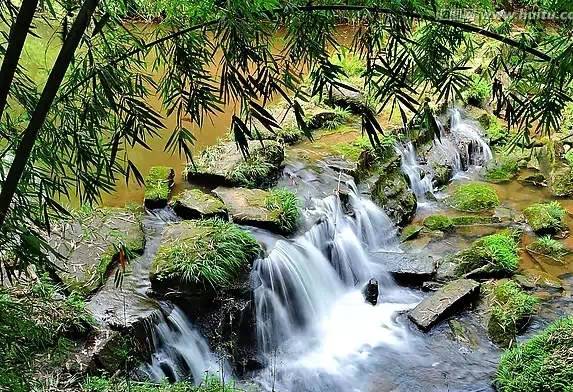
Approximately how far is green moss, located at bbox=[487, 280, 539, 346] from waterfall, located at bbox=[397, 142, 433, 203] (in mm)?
2336

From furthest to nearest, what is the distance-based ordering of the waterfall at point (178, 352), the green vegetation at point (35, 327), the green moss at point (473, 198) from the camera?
the green moss at point (473, 198), the waterfall at point (178, 352), the green vegetation at point (35, 327)

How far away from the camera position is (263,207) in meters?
6.02

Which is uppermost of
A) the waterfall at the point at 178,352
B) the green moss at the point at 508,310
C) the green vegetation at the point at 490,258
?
the green vegetation at the point at 490,258

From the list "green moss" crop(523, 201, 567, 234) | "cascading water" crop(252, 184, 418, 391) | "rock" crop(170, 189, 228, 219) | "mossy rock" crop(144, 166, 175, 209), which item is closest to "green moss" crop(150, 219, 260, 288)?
"cascading water" crop(252, 184, 418, 391)

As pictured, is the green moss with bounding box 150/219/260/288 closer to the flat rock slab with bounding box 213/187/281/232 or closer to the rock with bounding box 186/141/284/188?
the flat rock slab with bounding box 213/187/281/232

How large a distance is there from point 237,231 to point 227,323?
31.0 inches

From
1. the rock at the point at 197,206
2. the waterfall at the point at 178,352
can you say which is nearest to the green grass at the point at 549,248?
the rock at the point at 197,206

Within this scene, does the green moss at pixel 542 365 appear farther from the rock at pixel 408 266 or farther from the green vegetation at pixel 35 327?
the green vegetation at pixel 35 327

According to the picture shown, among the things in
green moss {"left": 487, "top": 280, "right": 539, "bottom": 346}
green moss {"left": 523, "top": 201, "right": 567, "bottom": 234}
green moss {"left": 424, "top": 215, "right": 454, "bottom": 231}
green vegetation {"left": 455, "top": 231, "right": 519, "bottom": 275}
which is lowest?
green moss {"left": 487, "top": 280, "right": 539, "bottom": 346}

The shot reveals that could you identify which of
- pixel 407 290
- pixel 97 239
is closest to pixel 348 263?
pixel 407 290

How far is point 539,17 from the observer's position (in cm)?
282

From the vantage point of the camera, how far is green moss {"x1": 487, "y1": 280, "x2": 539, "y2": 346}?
5.34 metres

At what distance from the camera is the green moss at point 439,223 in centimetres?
718

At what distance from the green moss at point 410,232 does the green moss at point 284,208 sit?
150cm
